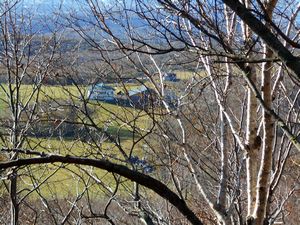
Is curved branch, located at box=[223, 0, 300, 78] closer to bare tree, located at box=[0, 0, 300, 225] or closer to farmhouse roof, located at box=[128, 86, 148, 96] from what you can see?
bare tree, located at box=[0, 0, 300, 225]

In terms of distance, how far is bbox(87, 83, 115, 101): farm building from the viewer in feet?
18.4

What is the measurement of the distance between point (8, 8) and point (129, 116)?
7.44 feet

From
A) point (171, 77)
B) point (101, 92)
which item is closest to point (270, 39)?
point (101, 92)

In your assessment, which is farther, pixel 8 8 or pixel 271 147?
pixel 8 8

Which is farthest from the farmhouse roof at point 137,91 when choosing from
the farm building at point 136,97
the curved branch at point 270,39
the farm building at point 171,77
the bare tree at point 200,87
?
the curved branch at point 270,39

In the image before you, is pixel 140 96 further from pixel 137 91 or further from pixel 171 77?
pixel 171 77

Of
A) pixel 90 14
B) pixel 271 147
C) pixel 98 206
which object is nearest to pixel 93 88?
pixel 90 14

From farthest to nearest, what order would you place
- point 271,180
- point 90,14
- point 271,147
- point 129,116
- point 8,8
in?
point 8,8 < point 129,116 < point 90,14 < point 271,180 < point 271,147

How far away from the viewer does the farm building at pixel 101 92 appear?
5613mm

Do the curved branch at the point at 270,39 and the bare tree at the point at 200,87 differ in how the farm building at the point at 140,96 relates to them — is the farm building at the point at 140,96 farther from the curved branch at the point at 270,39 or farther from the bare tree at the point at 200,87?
the curved branch at the point at 270,39

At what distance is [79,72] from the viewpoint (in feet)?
19.9

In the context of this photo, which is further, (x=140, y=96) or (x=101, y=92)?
(x=101, y=92)

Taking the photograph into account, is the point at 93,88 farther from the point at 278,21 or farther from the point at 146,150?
the point at 278,21

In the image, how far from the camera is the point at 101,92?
5812 millimetres
